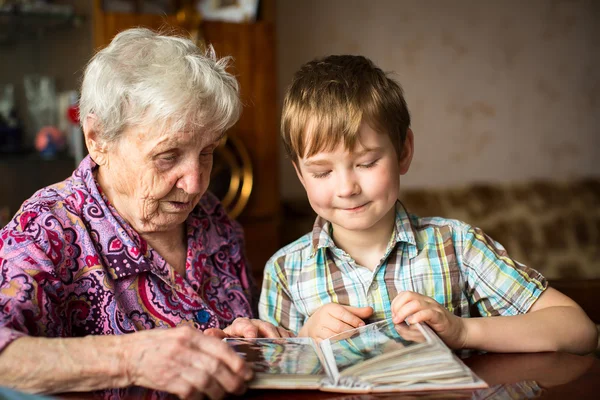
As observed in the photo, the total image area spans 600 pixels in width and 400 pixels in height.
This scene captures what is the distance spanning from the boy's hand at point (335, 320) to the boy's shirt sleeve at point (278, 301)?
19cm

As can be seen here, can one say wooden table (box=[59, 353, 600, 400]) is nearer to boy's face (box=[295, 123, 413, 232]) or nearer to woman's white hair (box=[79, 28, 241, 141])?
boy's face (box=[295, 123, 413, 232])

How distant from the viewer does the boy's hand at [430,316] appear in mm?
1127

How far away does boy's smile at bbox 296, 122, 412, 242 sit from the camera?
1287 millimetres

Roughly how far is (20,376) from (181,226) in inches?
24.2

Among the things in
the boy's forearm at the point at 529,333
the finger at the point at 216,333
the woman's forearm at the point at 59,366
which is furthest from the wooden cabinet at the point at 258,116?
the woman's forearm at the point at 59,366

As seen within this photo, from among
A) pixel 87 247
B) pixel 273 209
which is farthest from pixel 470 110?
pixel 87 247

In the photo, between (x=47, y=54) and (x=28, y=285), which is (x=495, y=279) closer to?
(x=28, y=285)

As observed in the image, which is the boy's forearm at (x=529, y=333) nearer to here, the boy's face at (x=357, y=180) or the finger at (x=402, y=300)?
the finger at (x=402, y=300)

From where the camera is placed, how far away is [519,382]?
1.01 meters

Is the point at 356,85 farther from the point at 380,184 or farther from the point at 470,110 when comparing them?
the point at 470,110

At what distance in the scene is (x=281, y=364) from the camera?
40.4 inches

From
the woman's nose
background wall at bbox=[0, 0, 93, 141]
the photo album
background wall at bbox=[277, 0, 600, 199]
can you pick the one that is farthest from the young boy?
background wall at bbox=[277, 0, 600, 199]

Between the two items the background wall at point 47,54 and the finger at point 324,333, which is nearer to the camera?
the finger at point 324,333

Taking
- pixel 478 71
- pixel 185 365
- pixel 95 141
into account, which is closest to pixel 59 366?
pixel 185 365
